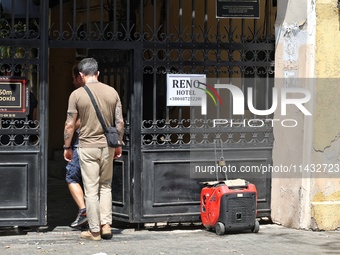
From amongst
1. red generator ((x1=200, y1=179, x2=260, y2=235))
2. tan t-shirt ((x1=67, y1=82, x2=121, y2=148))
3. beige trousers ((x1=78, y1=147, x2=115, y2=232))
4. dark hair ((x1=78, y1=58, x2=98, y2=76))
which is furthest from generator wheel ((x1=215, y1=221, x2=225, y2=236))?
dark hair ((x1=78, y1=58, x2=98, y2=76))

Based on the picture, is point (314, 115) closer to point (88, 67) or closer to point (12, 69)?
point (88, 67)

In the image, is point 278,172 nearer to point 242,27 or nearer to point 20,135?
point 242,27

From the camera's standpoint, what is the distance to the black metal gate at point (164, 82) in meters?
10.2

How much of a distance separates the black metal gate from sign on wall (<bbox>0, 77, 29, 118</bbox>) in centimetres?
21

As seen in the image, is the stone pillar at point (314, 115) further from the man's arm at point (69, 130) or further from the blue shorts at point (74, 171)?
the man's arm at point (69, 130)

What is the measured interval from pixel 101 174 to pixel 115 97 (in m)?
0.86

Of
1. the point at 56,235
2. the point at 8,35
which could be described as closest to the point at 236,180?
the point at 56,235

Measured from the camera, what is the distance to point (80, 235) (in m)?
9.98

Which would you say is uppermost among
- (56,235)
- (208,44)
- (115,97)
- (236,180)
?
(208,44)

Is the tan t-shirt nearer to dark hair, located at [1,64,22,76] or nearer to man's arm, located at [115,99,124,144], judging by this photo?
man's arm, located at [115,99,124,144]

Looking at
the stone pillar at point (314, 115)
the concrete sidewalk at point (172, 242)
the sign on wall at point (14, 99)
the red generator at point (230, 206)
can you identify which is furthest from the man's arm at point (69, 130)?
the stone pillar at point (314, 115)

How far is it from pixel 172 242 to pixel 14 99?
2405 mm

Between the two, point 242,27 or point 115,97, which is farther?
point 242,27

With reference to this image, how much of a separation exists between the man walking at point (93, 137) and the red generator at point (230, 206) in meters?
1.25
